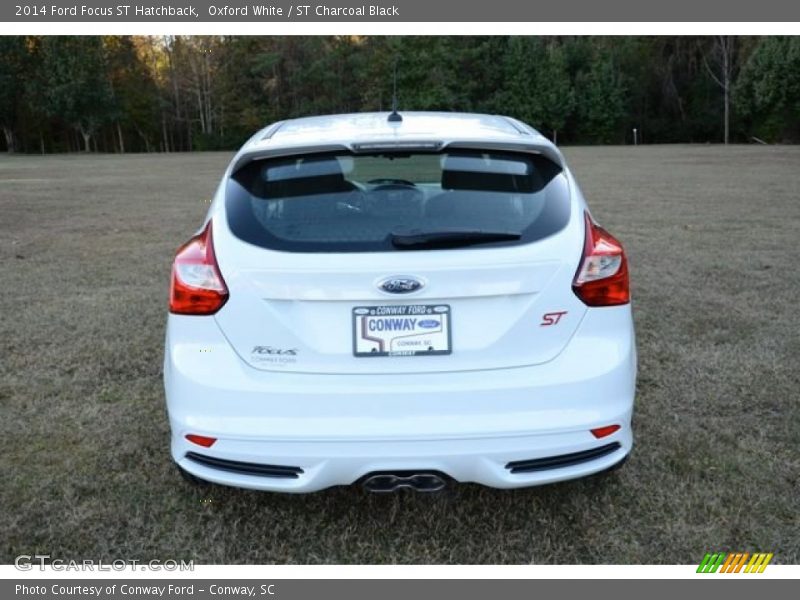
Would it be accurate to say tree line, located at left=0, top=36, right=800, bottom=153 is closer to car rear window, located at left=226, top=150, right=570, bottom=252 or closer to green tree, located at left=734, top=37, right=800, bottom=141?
green tree, located at left=734, top=37, right=800, bottom=141

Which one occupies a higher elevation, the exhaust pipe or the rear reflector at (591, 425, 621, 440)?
the rear reflector at (591, 425, 621, 440)

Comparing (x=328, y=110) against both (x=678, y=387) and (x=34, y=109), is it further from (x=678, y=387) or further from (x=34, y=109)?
(x=678, y=387)

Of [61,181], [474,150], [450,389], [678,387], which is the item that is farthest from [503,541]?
[61,181]

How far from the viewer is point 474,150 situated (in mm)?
2707

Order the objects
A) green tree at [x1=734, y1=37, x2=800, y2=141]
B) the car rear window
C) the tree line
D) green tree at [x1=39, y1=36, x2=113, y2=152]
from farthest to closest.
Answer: the tree line
green tree at [x1=39, y1=36, x2=113, y2=152]
green tree at [x1=734, y1=37, x2=800, y2=141]
the car rear window

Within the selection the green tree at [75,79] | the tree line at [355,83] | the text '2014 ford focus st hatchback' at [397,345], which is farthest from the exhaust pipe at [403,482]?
the green tree at [75,79]

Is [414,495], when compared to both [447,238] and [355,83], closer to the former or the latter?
[447,238]

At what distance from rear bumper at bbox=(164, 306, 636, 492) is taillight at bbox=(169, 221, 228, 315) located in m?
0.05

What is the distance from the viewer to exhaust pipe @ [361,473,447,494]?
8.19 ft

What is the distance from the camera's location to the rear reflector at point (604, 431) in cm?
253

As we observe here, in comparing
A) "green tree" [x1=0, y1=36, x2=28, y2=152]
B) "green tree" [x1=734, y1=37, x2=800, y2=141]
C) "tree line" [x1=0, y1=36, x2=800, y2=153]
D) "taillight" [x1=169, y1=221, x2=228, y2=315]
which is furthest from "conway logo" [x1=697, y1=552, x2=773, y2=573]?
"green tree" [x1=0, y1=36, x2=28, y2=152]

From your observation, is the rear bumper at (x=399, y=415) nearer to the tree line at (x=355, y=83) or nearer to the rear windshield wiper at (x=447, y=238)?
the rear windshield wiper at (x=447, y=238)

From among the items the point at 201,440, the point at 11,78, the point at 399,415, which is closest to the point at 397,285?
the point at 399,415

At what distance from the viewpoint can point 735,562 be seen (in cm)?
270
